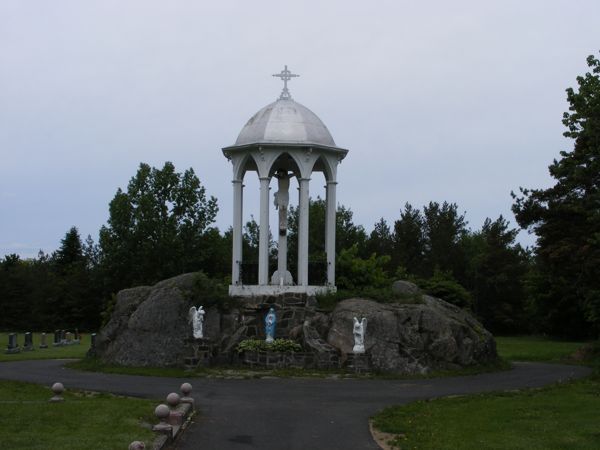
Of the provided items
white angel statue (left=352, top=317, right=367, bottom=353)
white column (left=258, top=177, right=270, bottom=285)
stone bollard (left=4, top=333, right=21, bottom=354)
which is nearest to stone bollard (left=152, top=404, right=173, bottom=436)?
white angel statue (left=352, top=317, right=367, bottom=353)

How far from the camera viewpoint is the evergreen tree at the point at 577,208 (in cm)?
2525

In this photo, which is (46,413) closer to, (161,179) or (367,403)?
(367,403)

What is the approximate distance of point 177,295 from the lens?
89.8 feet

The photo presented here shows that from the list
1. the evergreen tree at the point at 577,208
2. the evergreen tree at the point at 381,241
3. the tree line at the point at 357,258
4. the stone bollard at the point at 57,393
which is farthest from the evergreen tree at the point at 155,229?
the stone bollard at the point at 57,393

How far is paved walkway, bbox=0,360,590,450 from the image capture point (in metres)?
13.7

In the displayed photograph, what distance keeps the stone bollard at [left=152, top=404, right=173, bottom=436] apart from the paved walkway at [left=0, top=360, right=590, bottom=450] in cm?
30

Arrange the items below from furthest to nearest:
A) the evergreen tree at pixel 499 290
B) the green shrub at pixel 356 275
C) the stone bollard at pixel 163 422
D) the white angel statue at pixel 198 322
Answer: the evergreen tree at pixel 499 290, the green shrub at pixel 356 275, the white angel statue at pixel 198 322, the stone bollard at pixel 163 422

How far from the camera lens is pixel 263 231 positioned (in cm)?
2898

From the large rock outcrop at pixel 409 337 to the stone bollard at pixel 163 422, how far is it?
38.4ft

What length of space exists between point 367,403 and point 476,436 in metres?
4.65

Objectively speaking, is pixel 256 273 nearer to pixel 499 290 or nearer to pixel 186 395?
pixel 186 395

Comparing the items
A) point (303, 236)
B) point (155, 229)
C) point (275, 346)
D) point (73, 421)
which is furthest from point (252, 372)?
point (155, 229)

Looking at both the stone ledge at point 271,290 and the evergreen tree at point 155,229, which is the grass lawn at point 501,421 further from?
the evergreen tree at point 155,229

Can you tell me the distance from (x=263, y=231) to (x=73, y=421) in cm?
1504
